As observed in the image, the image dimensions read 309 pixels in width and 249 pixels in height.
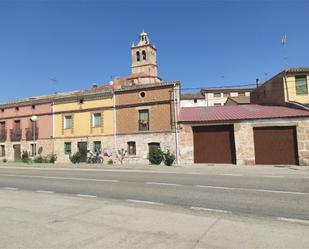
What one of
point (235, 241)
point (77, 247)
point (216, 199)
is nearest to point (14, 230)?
point (77, 247)

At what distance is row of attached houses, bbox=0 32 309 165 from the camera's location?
23.1m

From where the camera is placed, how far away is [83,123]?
3036cm

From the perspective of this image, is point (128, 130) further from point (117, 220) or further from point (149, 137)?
point (117, 220)

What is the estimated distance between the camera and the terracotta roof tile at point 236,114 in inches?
916

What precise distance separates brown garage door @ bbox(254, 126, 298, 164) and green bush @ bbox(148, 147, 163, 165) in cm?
737

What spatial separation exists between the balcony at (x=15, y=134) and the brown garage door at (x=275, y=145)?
2453cm

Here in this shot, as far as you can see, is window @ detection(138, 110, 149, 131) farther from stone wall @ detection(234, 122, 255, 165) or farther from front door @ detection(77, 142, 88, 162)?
stone wall @ detection(234, 122, 255, 165)

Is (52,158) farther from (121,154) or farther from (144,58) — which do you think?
(144,58)

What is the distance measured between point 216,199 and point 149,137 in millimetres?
18356

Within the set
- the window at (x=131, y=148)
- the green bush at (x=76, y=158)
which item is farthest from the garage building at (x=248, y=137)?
the green bush at (x=76, y=158)

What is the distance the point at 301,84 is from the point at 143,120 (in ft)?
45.0

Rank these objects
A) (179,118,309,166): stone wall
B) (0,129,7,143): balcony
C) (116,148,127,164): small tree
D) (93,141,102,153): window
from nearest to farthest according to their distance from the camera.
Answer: (179,118,309,166): stone wall < (116,148,127,164): small tree < (93,141,102,153): window < (0,129,7,143): balcony

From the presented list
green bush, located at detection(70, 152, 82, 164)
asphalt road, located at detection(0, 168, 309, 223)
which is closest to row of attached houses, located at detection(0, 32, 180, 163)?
green bush, located at detection(70, 152, 82, 164)

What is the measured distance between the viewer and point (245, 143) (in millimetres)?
23297
